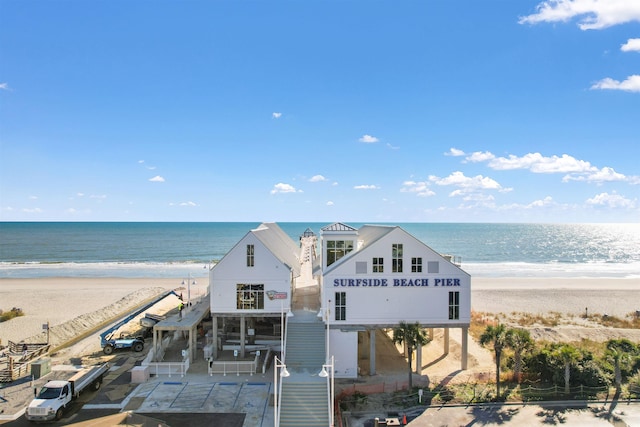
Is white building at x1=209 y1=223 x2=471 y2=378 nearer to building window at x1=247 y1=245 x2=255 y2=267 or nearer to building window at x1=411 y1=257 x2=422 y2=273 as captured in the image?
building window at x1=411 y1=257 x2=422 y2=273

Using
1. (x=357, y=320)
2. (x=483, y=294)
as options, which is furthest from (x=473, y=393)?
(x=483, y=294)

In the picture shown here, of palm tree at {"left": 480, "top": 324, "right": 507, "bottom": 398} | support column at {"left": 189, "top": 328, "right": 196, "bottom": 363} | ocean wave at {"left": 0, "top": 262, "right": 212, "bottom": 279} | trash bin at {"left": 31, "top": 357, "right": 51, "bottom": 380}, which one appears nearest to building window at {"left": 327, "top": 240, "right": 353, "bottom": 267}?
palm tree at {"left": 480, "top": 324, "right": 507, "bottom": 398}

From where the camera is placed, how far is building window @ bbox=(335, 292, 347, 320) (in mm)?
27562

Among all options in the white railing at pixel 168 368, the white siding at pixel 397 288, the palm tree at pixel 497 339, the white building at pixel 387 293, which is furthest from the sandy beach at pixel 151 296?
the palm tree at pixel 497 339

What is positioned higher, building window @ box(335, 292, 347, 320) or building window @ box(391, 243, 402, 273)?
building window @ box(391, 243, 402, 273)

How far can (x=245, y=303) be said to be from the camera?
96.9 feet

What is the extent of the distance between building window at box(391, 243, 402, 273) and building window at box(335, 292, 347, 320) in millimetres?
3791

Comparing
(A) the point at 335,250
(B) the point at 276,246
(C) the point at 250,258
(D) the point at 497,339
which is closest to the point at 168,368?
(C) the point at 250,258

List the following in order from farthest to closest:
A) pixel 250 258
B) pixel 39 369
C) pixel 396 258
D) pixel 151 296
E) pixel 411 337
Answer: pixel 151 296
pixel 250 258
pixel 396 258
pixel 39 369
pixel 411 337

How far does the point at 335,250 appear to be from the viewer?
29641 mm

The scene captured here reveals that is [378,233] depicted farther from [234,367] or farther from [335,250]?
[234,367]

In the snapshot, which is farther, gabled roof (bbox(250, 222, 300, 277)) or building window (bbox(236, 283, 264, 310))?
gabled roof (bbox(250, 222, 300, 277))

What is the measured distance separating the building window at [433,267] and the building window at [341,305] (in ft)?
19.6

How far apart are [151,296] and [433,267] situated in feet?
133
